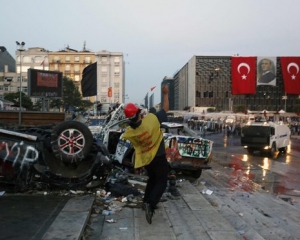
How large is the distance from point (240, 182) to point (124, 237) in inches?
250

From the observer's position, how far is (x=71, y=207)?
5.11m

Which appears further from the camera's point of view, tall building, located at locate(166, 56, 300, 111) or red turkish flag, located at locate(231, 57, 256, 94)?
tall building, located at locate(166, 56, 300, 111)

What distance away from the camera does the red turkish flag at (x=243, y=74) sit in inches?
1461

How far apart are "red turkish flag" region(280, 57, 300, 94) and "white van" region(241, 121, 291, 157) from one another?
781 inches

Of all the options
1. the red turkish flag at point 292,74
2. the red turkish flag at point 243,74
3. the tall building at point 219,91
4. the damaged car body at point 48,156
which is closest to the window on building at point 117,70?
the tall building at point 219,91

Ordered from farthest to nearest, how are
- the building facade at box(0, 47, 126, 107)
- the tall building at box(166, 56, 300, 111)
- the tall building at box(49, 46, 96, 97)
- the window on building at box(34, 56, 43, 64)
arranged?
the tall building at box(166, 56, 300, 111) → the tall building at box(49, 46, 96, 97) → the window on building at box(34, 56, 43, 64) → the building facade at box(0, 47, 126, 107)

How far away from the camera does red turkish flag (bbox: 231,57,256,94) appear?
1461 inches

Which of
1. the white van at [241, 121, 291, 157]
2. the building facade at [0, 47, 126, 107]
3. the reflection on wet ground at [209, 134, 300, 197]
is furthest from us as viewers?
the building facade at [0, 47, 126, 107]

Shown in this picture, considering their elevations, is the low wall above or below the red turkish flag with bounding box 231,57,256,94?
below

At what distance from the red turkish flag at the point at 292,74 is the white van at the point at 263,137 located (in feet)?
65.1

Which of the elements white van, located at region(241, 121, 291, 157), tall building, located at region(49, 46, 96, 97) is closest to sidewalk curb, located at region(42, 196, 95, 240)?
white van, located at region(241, 121, 291, 157)

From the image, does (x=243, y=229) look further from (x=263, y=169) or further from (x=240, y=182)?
(x=263, y=169)

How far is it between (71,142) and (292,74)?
36637 mm

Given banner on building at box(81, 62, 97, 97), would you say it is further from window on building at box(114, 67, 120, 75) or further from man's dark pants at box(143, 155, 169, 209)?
window on building at box(114, 67, 120, 75)
